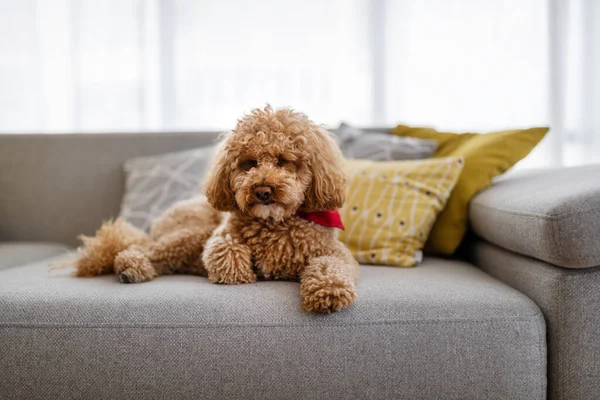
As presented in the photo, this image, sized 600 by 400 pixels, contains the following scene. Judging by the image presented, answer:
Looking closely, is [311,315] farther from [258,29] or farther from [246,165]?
[258,29]

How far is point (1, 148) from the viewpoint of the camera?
2.46 metres

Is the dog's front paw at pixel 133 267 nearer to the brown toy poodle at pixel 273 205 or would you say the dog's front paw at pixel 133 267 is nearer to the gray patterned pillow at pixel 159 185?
the brown toy poodle at pixel 273 205

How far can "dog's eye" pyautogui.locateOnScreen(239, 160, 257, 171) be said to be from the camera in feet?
5.02

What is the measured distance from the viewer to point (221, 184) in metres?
1.54

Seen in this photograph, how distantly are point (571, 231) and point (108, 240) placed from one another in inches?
52.5

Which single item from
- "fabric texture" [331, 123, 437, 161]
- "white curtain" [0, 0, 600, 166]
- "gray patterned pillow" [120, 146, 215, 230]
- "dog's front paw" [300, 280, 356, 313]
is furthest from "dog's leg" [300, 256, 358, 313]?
"white curtain" [0, 0, 600, 166]

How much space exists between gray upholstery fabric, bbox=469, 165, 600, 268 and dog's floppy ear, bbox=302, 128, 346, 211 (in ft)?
1.65

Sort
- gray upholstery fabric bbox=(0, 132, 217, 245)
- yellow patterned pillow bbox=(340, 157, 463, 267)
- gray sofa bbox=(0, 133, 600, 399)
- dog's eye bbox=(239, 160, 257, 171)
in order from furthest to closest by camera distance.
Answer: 1. gray upholstery fabric bbox=(0, 132, 217, 245)
2. yellow patterned pillow bbox=(340, 157, 463, 267)
3. dog's eye bbox=(239, 160, 257, 171)
4. gray sofa bbox=(0, 133, 600, 399)

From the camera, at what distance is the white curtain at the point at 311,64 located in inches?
117

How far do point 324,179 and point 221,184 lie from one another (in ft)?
0.97

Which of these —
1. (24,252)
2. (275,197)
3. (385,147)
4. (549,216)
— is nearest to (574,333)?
(549,216)

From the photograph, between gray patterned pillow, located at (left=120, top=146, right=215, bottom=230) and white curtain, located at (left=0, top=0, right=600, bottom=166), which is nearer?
gray patterned pillow, located at (left=120, top=146, right=215, bottom=230)

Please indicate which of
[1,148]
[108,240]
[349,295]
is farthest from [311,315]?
[1,148]

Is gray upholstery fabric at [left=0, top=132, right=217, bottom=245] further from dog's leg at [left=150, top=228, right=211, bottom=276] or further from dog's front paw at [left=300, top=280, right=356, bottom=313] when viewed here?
dog's front paw at [left=300, top=280, right=356, bottom=313]
